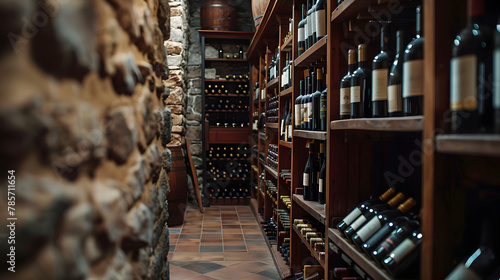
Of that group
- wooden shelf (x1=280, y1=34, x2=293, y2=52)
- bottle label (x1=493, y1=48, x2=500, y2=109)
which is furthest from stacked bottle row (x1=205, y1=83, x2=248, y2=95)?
bottle label (x1=493, y1=48, x2=500, y2=109)

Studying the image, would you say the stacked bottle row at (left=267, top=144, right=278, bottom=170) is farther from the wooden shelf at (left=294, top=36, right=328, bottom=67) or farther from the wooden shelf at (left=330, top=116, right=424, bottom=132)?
the wooden shelf at (left=330, top=116, right=424, bottom=132)

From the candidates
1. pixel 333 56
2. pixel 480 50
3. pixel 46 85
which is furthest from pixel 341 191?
pixel 46 85

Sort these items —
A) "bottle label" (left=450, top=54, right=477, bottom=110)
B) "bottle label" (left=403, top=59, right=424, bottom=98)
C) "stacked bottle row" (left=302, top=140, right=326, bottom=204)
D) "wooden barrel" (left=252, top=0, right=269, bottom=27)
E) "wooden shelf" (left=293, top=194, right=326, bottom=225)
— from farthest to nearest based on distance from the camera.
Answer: "wooden barrel" (left=252, top=0, right=269, bottom=27) < "stacked bottle row" (left=302, top=140, right=326, bottom=204) < "wooden shelf" (left=293, top=194, right=326, bottom=225) < "bottle label" (left=403, top=59, right=424, bottom=98) < "bottle label" (left=450, top=54, right=477, bottom=110)

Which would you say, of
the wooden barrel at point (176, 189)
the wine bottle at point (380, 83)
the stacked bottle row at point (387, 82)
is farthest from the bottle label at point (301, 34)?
the wooden barrel at point (176, 189)

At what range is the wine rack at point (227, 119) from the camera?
617 cm

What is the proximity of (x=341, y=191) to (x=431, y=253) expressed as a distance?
913mm

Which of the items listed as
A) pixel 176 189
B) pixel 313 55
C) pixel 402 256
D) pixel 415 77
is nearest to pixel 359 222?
pixel 402 256

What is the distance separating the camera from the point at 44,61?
0.65 m

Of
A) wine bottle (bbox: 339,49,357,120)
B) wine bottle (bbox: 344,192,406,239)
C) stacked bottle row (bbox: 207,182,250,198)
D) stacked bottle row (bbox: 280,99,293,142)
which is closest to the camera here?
wine bottle (bbox: 344,192,406,239)

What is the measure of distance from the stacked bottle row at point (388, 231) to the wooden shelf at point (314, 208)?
253 millimetres

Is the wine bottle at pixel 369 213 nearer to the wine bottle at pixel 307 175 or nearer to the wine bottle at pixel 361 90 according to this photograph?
the wine bottle at pixel 361 90

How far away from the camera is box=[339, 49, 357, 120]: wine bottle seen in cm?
185

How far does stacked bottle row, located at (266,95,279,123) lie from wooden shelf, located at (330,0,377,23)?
2.24m

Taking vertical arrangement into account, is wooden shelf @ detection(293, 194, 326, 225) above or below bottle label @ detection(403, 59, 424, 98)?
below
